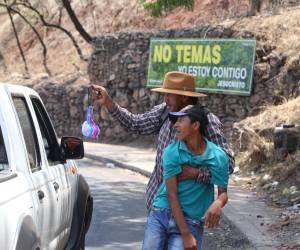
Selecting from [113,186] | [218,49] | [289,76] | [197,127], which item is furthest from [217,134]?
[218,49]

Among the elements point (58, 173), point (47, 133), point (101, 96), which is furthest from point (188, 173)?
point (47, 133)

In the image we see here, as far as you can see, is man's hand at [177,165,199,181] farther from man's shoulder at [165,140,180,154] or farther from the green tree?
the green tree

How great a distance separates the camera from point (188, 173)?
4.48m

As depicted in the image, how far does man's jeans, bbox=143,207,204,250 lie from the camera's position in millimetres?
4508

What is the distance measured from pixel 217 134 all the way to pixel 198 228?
2.07 ft

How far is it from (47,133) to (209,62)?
1507 cm

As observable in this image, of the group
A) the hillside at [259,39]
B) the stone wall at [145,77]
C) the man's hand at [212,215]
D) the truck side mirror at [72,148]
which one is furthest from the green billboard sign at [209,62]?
the man's hand at [212,215]

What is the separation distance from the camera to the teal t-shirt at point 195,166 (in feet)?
14.6

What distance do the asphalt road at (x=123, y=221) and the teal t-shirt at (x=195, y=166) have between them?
12.5ft

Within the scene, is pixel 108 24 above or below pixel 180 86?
A: below

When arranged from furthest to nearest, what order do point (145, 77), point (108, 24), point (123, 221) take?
point (108, 24) < point (145, 77) < point (123, 221)

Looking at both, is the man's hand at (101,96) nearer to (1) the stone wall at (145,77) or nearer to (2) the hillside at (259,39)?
(2) the hillside at (259,39)

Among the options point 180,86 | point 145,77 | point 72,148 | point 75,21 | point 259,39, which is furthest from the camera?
point 75,21

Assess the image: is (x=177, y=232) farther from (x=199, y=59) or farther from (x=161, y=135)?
(x=199, y=59)
